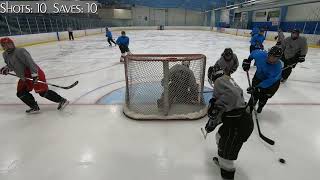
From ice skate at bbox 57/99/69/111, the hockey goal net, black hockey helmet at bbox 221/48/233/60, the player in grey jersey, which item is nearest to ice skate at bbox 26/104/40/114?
ice skate at bbox 57/99/69/111

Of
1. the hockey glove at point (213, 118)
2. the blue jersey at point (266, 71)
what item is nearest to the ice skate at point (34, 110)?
the hockey glove at point (213, 118)

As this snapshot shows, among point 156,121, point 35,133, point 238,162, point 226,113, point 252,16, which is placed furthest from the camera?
point 252,16

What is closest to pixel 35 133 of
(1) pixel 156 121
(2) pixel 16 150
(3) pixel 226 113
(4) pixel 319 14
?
(2) pixel 16 150

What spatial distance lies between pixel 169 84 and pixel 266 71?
1278 millimetres

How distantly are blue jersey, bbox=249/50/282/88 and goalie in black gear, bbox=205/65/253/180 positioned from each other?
1.34 m

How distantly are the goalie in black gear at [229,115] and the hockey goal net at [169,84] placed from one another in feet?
3.85

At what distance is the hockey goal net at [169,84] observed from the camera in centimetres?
304

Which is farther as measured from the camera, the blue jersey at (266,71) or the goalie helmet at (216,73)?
the blue jersey at (266,71)

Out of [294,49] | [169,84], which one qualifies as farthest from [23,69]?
[294,49]

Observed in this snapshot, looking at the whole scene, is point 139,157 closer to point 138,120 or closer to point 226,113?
point 138,120

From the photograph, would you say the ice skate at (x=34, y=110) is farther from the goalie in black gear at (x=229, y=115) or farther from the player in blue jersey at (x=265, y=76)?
the player in blue jersey at (x=265, y=76)

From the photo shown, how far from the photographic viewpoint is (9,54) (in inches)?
115

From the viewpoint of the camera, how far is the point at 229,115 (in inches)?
69.2

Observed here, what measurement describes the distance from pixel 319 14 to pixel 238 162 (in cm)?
1502
